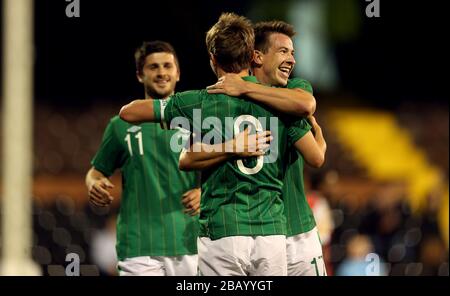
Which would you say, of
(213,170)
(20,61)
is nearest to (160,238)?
(213,170)

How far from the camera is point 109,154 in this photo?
15.8 ft

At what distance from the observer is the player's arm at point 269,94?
377cm

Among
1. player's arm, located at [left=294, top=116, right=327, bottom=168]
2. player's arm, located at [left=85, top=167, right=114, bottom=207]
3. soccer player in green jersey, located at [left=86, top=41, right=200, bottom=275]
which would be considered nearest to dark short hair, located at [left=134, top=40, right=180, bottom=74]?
soccer player in green jersey, located at [left=86, top=41, right=200, bottom=275]

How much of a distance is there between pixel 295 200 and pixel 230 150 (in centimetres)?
56

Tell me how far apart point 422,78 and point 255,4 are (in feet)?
14.4

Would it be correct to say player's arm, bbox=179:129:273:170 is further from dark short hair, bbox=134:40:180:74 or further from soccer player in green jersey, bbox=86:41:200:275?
dark short hair, bbox=134:40:180:74

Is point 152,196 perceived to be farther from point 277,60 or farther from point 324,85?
point 324,85

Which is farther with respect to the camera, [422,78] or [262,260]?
[422,78]

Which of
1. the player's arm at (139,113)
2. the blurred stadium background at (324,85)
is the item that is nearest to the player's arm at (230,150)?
the player's arm at (139,113)

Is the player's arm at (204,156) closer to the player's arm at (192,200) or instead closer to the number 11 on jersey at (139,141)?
the player's arm at (192,200)

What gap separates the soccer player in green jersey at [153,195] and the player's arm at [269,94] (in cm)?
93
